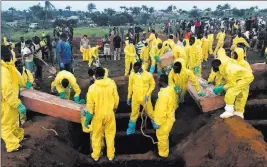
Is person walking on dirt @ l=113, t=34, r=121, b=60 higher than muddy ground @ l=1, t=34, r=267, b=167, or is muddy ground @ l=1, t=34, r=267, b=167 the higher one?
person walking on dirt @ l=113, t=34, r=121, b=60

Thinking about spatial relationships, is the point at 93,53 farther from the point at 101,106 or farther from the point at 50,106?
the point at 101,106

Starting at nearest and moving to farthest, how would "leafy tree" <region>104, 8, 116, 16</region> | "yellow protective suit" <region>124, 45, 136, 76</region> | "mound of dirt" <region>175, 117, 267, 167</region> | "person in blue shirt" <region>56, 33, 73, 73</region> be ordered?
"mound of dirt" <region>175, 117, 267, 167</region>, "person in blue shirt" <region>56, 33, 73, 73</region>, "yellow protective suit" <region>124, 45, 136, 76</region>, "leafy tree" <region>104, 8, 116, 16</region>

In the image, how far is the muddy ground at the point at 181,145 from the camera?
21.5 ft

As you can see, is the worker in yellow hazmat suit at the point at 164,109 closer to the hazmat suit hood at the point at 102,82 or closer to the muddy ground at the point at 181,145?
the muddy ground at the point at 181,145

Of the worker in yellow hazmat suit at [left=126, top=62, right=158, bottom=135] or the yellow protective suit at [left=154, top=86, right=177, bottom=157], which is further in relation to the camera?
the worker in yellow hazmat suit at [left=126, top=62, right=158, bottom=135]

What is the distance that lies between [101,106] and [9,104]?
1815mm

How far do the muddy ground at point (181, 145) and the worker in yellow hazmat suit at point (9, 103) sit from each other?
293 mm

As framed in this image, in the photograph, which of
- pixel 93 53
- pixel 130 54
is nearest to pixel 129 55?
pixel 130 54

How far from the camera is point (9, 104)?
650 cm

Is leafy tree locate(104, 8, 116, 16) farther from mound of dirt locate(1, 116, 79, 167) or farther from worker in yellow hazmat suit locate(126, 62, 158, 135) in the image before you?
worker in yellow hazmat suit locate(126, 62, 158, 135)

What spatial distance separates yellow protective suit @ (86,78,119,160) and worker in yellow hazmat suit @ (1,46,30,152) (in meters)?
1.40

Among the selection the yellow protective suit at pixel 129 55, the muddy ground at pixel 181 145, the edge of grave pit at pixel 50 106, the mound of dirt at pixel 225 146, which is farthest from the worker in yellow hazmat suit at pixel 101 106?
the yellow protective suit at pixel 129 55

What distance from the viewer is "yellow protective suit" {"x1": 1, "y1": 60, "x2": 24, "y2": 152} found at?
6363 millimetres

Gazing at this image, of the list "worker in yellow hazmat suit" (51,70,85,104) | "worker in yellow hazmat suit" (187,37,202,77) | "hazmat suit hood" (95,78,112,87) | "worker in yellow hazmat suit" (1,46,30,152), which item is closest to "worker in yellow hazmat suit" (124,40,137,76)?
"worker in yellow hazmat suit" (187,37,202,77)
